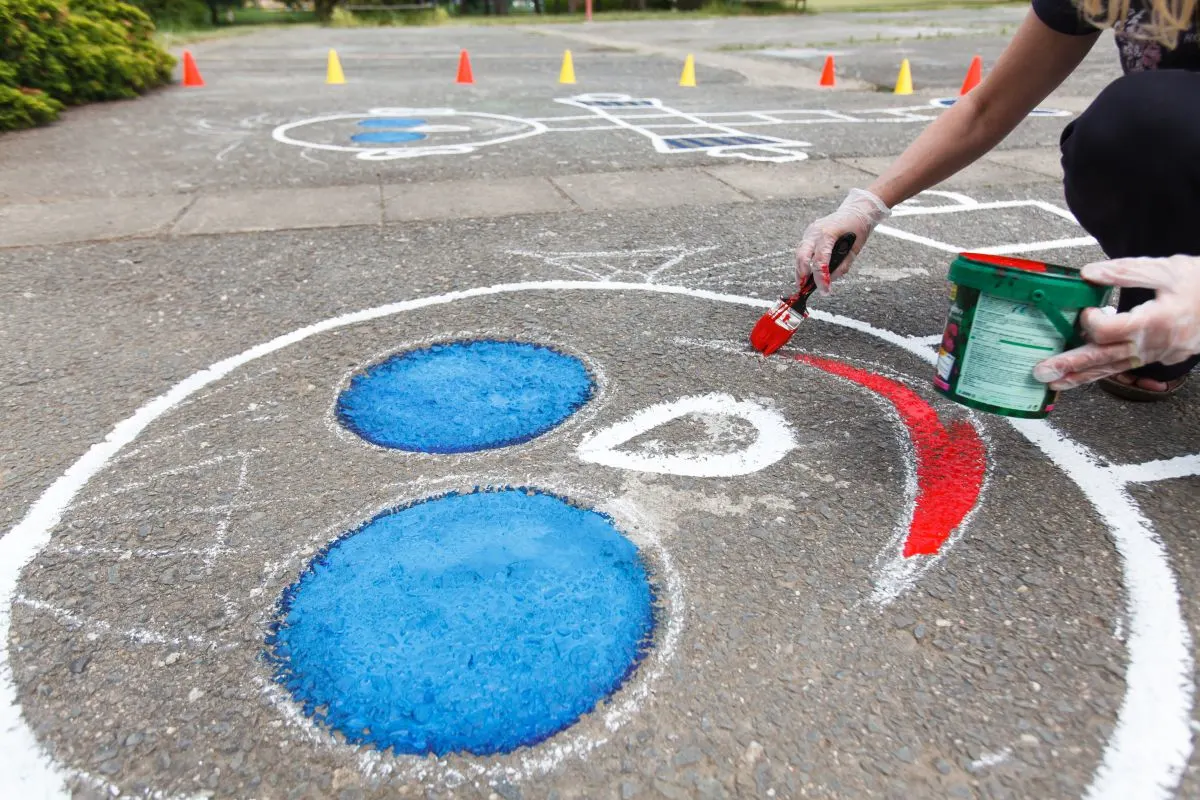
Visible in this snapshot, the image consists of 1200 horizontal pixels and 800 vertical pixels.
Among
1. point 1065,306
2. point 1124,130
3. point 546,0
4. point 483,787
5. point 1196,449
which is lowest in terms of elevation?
point 483,787

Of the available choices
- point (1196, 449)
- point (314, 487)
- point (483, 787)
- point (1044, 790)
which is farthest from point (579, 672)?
point (1196, 449)

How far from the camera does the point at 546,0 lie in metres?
39.9

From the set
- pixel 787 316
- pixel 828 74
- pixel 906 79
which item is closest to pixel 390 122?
pixel 787 316

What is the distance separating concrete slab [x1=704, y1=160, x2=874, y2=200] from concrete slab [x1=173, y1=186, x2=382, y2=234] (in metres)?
2.13

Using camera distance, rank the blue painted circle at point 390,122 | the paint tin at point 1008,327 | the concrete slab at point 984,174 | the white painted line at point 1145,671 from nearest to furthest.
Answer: the white painted line at point 1145,671 → the paint tin at point 1008,327 → the concrete slab at point 984,174 → the blue painted circle at point 390,122

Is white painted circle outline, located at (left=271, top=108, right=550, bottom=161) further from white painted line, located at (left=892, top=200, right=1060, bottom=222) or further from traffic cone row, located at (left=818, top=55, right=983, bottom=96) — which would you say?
traffic cone row, located at (left=818, top=55, right=983, bottom=96)

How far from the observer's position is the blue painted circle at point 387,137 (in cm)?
614

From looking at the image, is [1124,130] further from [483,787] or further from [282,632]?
[282,632]

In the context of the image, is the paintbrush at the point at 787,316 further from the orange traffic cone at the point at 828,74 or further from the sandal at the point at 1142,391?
the orange traffic cone at the point at 828,74

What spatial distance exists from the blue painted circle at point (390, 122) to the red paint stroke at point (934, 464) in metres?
5.41

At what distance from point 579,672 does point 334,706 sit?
44cm

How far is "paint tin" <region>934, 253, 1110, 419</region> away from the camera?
1.71 meters

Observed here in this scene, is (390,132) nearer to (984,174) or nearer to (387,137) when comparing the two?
(387,137)

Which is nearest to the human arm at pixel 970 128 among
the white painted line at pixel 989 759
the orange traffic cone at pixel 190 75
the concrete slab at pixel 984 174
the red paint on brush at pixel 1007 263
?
the red paint on brush at pixel 1007 263
